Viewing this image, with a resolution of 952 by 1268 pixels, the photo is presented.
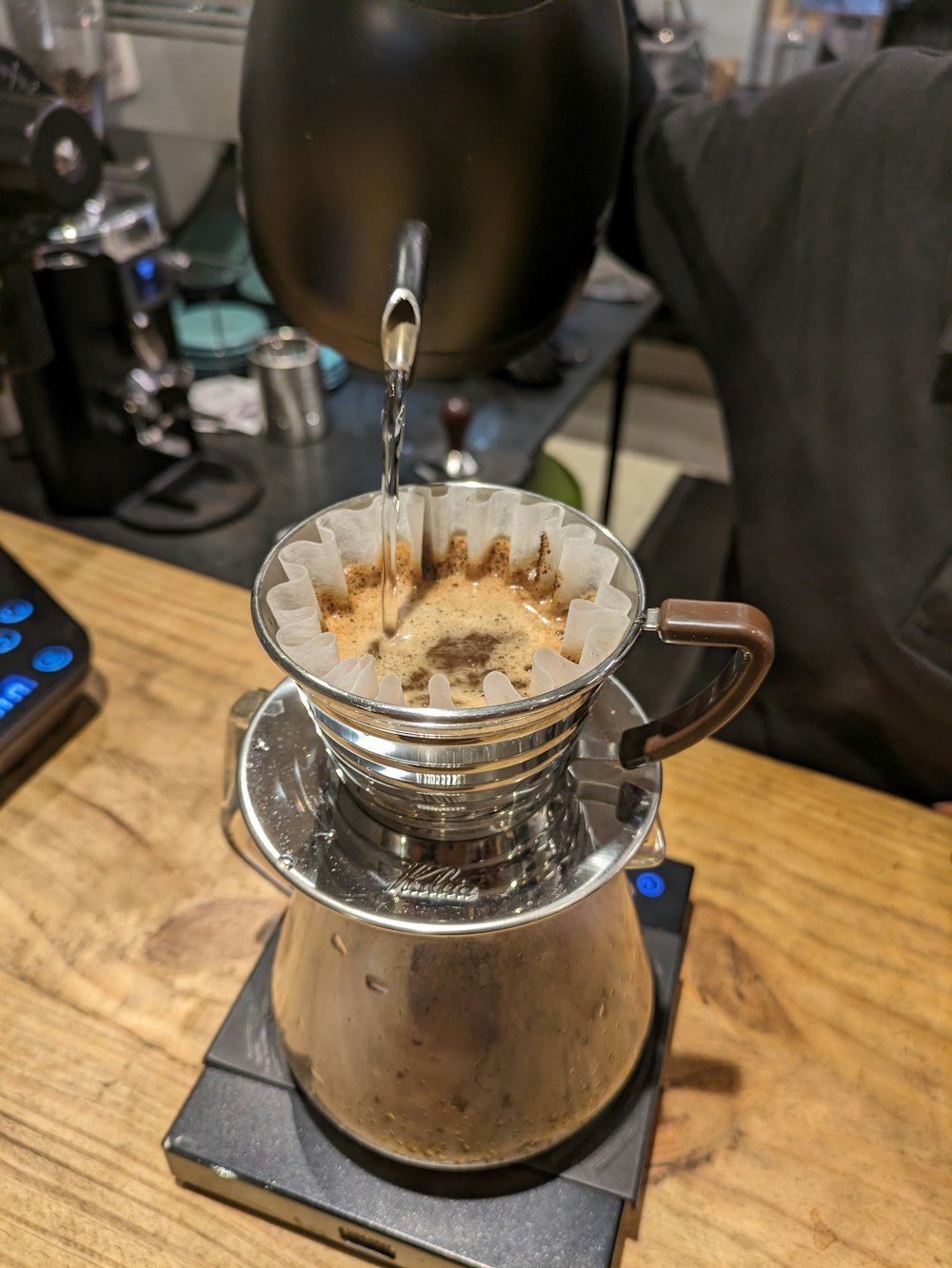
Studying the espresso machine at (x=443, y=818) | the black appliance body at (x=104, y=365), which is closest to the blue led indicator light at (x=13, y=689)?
the espresso machine at (x=443, y=818)

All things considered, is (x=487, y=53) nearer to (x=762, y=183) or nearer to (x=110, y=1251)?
(x=762, y=183)

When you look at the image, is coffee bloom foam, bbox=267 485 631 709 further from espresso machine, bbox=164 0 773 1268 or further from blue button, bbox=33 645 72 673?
blue button, bbox=33 645 72 673

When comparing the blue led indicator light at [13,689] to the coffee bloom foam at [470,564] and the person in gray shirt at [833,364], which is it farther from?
the person in gray shirt at [833,364]

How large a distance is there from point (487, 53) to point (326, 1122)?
2.18 feet

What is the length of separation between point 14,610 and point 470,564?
55 centimetres

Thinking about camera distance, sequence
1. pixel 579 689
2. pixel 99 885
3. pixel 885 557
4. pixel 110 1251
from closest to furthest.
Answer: pixel 579 689, pixel 110 1251, pixel 99 885, pixel 885 557

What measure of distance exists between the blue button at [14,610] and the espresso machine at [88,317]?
28cm

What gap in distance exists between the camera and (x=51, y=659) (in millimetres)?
845

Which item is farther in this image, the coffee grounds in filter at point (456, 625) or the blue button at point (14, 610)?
the blue button at point (14, 610)

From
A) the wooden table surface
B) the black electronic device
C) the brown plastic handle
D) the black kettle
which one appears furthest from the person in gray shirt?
the black electronic device

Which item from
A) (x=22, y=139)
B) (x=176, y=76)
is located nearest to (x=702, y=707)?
(x=22, y=139)

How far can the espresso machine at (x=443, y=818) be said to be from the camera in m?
0.46

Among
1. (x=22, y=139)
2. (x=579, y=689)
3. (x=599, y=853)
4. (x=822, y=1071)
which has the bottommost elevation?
(x=822, y=1071)

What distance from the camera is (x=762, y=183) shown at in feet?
3.39
